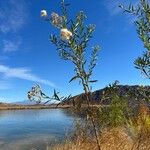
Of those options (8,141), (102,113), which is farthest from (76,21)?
(8,141)

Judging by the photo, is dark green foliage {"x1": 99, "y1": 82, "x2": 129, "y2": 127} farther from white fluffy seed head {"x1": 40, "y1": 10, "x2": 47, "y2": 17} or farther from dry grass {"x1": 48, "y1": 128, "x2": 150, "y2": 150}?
white fluffy seed head {"x1": 40, "y1": 10, "x2": 47, "y2": 17}

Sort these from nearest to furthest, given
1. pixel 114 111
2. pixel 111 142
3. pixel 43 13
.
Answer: pixel 43 13 → pixel 114 111 → pixel 111 142

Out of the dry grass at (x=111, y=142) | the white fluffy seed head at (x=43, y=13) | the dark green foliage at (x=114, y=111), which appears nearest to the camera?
the white fluffy seed head at (x=43, y=13)

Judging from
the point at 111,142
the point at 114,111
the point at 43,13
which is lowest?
the point at 111,142

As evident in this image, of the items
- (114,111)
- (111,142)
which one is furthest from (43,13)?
(111,142)

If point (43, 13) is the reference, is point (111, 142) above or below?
below

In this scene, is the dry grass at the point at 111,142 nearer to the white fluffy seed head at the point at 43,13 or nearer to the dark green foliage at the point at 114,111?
the dark green foliage at the point at 114,111

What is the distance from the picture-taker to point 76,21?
5.89m

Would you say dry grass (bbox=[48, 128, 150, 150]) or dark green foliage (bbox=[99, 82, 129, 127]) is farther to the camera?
dry grass (bbox=[48, 128, 150, 150])

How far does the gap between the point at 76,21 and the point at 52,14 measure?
624mm

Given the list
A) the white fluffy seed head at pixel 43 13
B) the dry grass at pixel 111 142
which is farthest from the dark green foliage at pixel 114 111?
the white fluffy seed head at pixel 43 13

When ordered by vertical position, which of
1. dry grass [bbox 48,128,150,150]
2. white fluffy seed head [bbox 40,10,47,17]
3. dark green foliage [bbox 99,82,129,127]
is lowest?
dry grass [bbox 48,128,150,150]

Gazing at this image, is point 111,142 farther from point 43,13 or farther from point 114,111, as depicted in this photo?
point 43,13

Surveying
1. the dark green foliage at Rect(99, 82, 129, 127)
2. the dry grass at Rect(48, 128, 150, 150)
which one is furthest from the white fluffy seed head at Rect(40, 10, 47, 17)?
the dry grass at Rect(48, 128, 150, 150)
